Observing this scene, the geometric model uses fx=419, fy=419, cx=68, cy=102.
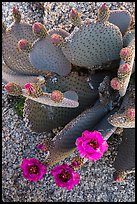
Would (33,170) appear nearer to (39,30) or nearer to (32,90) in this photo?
(32,90)

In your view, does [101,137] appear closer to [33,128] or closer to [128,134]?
[128,134]

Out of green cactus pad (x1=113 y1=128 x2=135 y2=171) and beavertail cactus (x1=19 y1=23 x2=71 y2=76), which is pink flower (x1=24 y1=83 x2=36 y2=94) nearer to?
beavertail cactus (x1=19 y1=23 x2=71 y2=76)

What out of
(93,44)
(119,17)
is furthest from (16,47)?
(119,17)

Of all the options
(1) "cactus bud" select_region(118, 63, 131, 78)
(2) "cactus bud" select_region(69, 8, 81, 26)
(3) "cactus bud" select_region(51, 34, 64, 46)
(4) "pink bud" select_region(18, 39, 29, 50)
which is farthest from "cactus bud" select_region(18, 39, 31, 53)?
(1) "cactus bud" select_region(118, 63, 131, 78)

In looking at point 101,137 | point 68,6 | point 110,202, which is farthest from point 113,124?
point 68,6

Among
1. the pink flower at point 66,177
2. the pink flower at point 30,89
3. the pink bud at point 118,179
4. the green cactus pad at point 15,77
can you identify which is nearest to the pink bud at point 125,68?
the pink flower at point 30,89

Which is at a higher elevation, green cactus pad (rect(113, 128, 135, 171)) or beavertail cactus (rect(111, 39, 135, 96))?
beavertail cactus (rect(111, 39, 135, 96))
